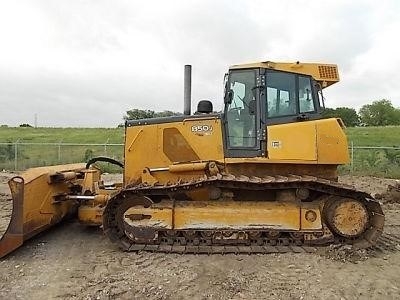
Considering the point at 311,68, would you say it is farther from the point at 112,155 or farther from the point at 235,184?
the point at 112,155

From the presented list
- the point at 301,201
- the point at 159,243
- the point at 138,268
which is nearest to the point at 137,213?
the point at 159,243

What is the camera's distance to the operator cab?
820cm

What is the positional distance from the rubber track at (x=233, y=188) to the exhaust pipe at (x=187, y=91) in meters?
1.71

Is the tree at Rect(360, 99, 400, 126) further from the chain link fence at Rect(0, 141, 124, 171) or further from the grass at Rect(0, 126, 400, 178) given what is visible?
the chain link fence at Rect(0, 141, 124, 171)

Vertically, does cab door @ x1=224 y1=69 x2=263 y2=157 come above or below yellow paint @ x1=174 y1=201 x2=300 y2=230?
above

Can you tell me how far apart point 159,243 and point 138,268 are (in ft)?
3.20

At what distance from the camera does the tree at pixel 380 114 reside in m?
64.8

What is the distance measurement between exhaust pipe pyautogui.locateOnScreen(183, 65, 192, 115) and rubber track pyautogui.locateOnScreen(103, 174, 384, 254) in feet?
5.60

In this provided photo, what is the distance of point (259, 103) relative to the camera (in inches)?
322

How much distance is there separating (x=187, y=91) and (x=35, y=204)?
332 centimetres

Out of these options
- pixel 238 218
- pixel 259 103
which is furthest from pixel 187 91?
pixel 238 218

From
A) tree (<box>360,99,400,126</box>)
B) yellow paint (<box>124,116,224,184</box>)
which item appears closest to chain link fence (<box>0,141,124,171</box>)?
yellow paint (<box>124,116,224,184</box>)

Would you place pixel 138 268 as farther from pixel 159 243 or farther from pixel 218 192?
pixel 218 192

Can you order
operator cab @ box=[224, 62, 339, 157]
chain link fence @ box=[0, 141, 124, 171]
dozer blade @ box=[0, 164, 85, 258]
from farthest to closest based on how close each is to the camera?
1. chain link fence @ box=[0, 141, 124, 171]
2. operator cab @ box=[224, 62, 339, 157]
3. dozer blade @ box=[0, 164, 85, 258]
